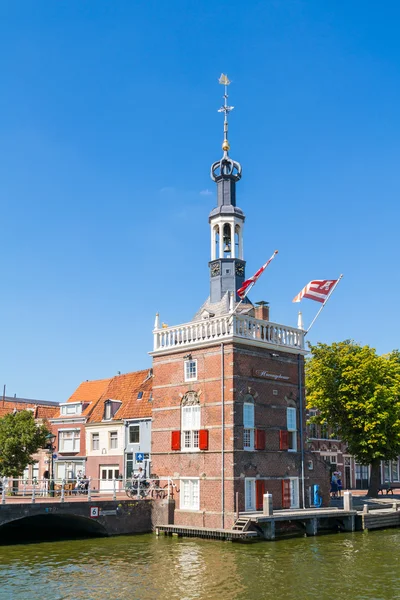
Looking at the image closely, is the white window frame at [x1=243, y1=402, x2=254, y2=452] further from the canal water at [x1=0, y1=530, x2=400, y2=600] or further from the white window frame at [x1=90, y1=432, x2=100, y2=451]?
the white window frame at [x1=90, y1=432, x2=100, y2=451]

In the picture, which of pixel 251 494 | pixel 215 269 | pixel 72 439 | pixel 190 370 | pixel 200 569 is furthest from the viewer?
pixel 72 439

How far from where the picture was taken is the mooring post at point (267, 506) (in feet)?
107

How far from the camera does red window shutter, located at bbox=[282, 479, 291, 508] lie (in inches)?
1430

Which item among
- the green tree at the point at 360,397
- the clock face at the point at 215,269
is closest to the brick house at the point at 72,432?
the green tree at the point at 360,397

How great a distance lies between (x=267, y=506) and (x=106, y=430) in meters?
21.5

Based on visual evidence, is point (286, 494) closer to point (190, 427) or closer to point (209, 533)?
point (209, 533)

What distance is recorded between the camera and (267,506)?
32594 millimetres

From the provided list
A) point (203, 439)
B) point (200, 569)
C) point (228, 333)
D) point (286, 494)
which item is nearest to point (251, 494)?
point (286, 494)

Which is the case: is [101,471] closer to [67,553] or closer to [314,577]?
[67,553]

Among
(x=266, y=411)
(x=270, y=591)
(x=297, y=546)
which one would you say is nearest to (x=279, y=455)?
(x=266, y=411)

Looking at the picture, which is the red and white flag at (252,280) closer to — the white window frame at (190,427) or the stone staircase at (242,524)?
the white window frame at (190,427)

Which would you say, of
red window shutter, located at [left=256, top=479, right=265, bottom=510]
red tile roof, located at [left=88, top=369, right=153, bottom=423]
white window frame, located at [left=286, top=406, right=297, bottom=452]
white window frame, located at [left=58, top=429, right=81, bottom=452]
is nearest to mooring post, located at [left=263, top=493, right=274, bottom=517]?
red window shutter, located at [left=256, top=479, right=265, bottom=510]

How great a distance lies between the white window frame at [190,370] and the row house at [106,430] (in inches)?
450

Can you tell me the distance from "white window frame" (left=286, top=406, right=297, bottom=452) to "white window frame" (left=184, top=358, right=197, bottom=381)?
570cm
